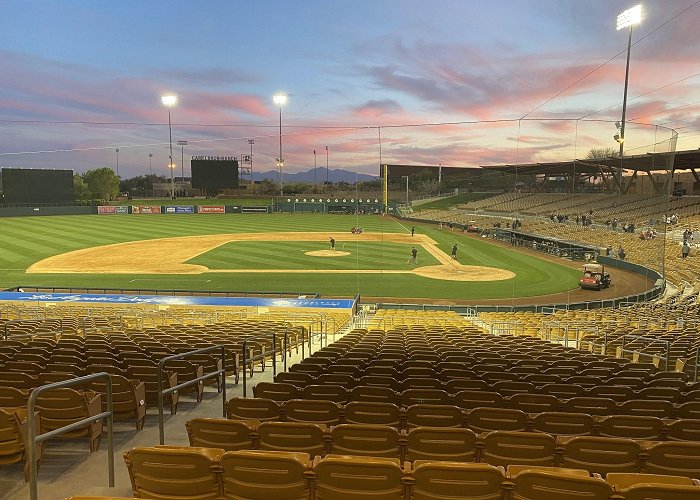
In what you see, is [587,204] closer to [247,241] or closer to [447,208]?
[447,208]

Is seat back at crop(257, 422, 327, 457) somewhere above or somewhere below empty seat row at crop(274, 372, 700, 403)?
above

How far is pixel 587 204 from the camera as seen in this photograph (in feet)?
93.1

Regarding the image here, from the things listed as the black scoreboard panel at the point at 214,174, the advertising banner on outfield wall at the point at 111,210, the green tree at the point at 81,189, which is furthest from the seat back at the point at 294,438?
the green tree at the point at 81,189

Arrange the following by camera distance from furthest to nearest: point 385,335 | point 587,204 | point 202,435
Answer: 1. point 587,204
2. point 385,335
3. point 202,435

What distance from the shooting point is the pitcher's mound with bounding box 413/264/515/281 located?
33031mm

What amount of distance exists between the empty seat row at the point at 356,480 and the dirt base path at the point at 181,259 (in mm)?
29998

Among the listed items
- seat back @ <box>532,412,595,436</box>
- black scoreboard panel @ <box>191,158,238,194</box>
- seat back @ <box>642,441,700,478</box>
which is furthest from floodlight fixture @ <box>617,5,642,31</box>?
black scoreboard panel @ <box>191,158,238,194</box>

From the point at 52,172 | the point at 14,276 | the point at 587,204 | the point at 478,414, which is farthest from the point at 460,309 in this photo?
the point at 52,172

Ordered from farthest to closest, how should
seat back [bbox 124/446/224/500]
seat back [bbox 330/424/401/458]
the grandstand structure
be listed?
seat back [bbox 330/424/401/458] → seat back [bbox 124/446/224/500] → the grandstand structure

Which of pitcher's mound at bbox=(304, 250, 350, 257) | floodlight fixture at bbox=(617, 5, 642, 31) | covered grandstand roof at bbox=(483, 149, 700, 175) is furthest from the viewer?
pitcher's mound at bbox=(304, 250, 350, 257)

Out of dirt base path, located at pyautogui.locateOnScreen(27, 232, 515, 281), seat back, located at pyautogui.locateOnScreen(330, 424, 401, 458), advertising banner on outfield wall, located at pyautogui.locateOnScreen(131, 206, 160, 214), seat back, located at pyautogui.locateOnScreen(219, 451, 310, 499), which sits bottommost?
dirt base path, located at pyautogui.locateOnScreen(27, 232, 515, 281)

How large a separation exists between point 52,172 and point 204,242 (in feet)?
175

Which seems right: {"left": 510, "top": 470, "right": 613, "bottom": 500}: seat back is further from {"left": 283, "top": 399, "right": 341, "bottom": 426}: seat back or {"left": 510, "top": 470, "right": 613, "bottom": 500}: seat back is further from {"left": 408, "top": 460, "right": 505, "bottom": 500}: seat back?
{"left": 283, "top": 399, "right": 341, "bottom": 426}: seat back

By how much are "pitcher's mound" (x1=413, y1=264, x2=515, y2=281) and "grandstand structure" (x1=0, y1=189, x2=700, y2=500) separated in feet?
59.0
